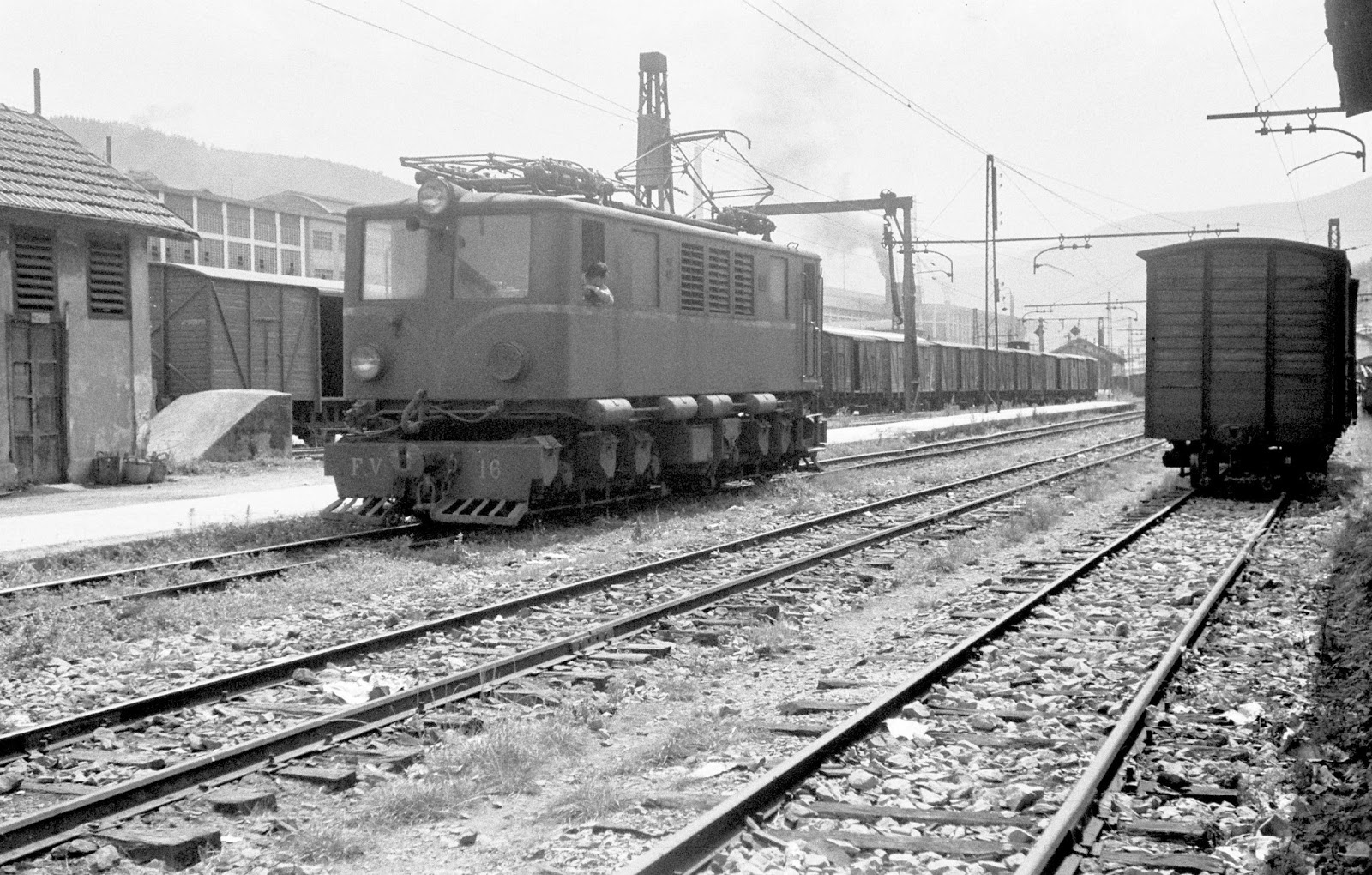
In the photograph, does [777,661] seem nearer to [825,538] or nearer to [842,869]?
[842,869]

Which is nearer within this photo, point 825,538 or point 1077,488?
point 825,538

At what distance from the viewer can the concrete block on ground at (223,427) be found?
19.8m

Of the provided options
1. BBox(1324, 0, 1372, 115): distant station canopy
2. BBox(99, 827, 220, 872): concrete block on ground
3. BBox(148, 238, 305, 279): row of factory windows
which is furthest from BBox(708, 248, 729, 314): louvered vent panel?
BBox(148, 238, 305, 279): row of factory windows

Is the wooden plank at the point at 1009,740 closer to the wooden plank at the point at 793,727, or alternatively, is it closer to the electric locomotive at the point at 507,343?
the wooden plank at the point at 793,727

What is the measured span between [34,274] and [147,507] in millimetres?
4433

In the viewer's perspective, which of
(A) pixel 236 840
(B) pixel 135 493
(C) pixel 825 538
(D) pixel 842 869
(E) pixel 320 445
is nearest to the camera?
(D) pixel 842 869

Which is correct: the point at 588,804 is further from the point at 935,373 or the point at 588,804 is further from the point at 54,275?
the point at 935,373

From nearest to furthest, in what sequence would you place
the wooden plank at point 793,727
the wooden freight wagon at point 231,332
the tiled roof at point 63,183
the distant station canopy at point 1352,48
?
the wooden plank at point 793,727
the distant station canopy at point 1352,48
the tiled roof at point 63,183
the wooden freight wagon at point 231,332

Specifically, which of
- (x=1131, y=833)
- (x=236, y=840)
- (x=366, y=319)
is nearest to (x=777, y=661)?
(x=1131, y=833)

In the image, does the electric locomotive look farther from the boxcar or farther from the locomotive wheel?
the locomotive wheel

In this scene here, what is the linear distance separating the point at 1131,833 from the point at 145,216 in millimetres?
16741

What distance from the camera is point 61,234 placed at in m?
16.9

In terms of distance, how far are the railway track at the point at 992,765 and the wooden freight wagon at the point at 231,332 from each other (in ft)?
61.2

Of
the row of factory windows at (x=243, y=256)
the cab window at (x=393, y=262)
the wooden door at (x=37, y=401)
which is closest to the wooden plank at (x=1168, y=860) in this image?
the cab window at (x=393, y=262)
